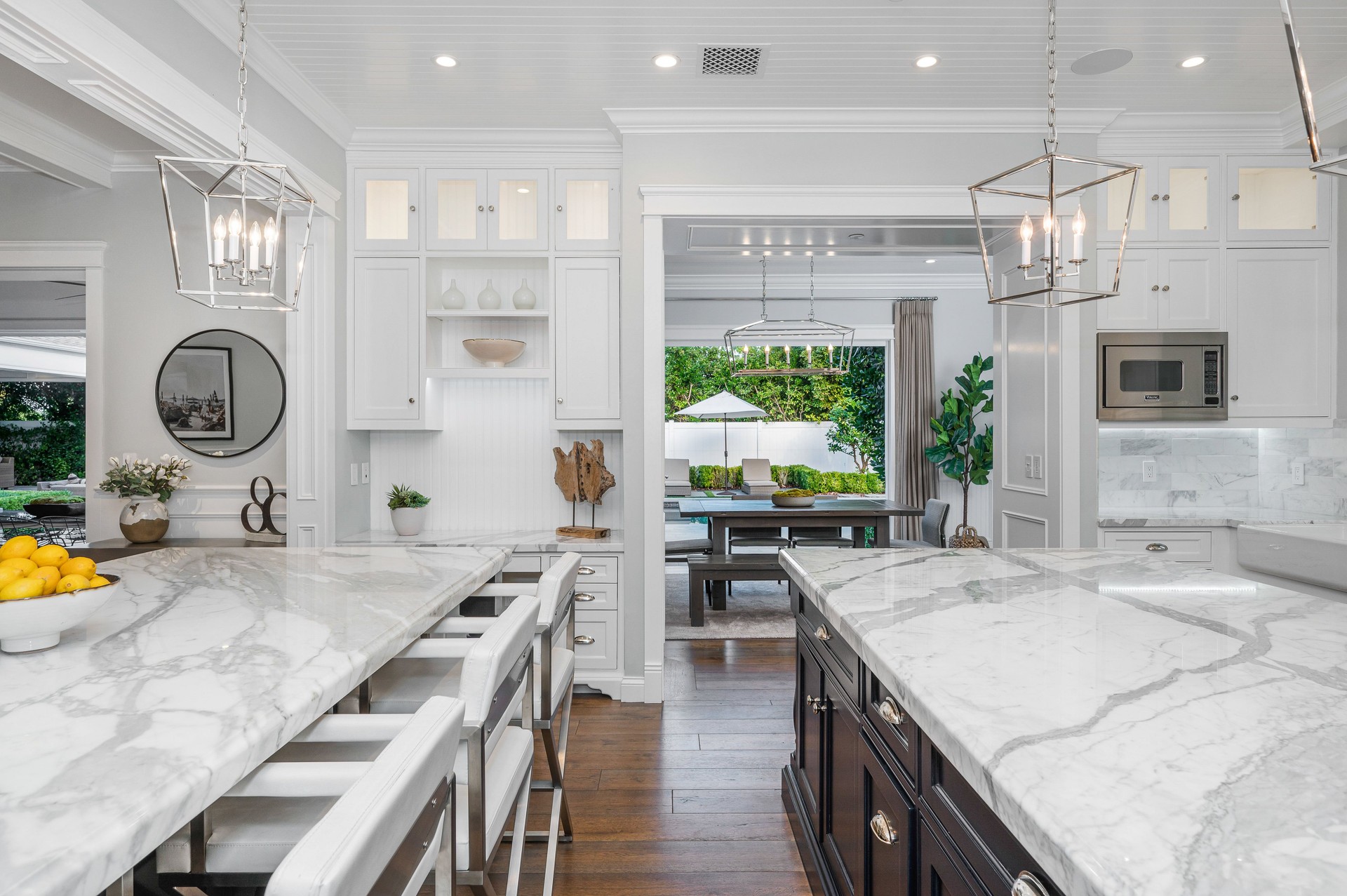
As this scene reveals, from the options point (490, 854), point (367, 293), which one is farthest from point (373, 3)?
point (490, 854)

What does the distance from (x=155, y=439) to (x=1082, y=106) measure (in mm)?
5089

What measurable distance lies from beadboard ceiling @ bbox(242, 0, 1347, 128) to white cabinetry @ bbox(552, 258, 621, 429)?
77 centimetres

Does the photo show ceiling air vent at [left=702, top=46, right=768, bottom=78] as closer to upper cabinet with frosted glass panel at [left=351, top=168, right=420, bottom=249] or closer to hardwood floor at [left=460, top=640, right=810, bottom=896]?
upper cabinet with frosted glass panel at [left=351, top=168, right=420, bottom=249]

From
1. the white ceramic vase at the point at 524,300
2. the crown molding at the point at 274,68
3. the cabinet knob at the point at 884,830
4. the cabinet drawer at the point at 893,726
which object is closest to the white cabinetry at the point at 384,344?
the white ceramic vase at the point at 524,300

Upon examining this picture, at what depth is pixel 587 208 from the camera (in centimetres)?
396

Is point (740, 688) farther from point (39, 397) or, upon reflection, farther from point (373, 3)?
point (39, 397)

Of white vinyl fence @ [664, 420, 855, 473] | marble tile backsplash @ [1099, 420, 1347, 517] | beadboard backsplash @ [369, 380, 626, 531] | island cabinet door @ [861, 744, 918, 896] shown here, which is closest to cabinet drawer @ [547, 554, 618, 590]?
beadboard backsplash @ [369, 380, 626, 531]

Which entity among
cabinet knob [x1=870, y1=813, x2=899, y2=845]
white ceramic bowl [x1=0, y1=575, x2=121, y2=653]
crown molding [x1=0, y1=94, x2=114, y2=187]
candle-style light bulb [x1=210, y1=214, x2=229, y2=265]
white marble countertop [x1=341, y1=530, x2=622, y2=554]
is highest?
crown molding [x1=0, y1=94, x2=114, y2=187]

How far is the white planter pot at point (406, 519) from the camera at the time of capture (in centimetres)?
392

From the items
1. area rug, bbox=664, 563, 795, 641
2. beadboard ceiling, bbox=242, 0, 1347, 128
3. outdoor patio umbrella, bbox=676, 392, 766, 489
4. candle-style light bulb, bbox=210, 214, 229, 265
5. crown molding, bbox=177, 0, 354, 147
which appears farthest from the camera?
outdoor patio umbrella, bbox=676, 392, 766, 489

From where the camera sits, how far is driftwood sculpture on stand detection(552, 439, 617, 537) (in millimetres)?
4008

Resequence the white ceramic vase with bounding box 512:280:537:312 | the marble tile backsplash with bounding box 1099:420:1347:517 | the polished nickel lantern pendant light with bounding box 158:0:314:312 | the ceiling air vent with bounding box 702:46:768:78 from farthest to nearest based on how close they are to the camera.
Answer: the marble tile backsplash with bounding box 1099:420:1347:517 < the white ceramic vase with bounding box 512:280:537:312 < the ceiling air vent with bounding box 702:46:768:78 < the polished nickel lantern pendant light with bounding box 158:0:314:312

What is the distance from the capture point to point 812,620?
7.43 ft

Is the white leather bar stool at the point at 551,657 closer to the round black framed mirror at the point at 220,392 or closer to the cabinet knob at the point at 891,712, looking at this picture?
the cabinet knob at the point at 891,712
